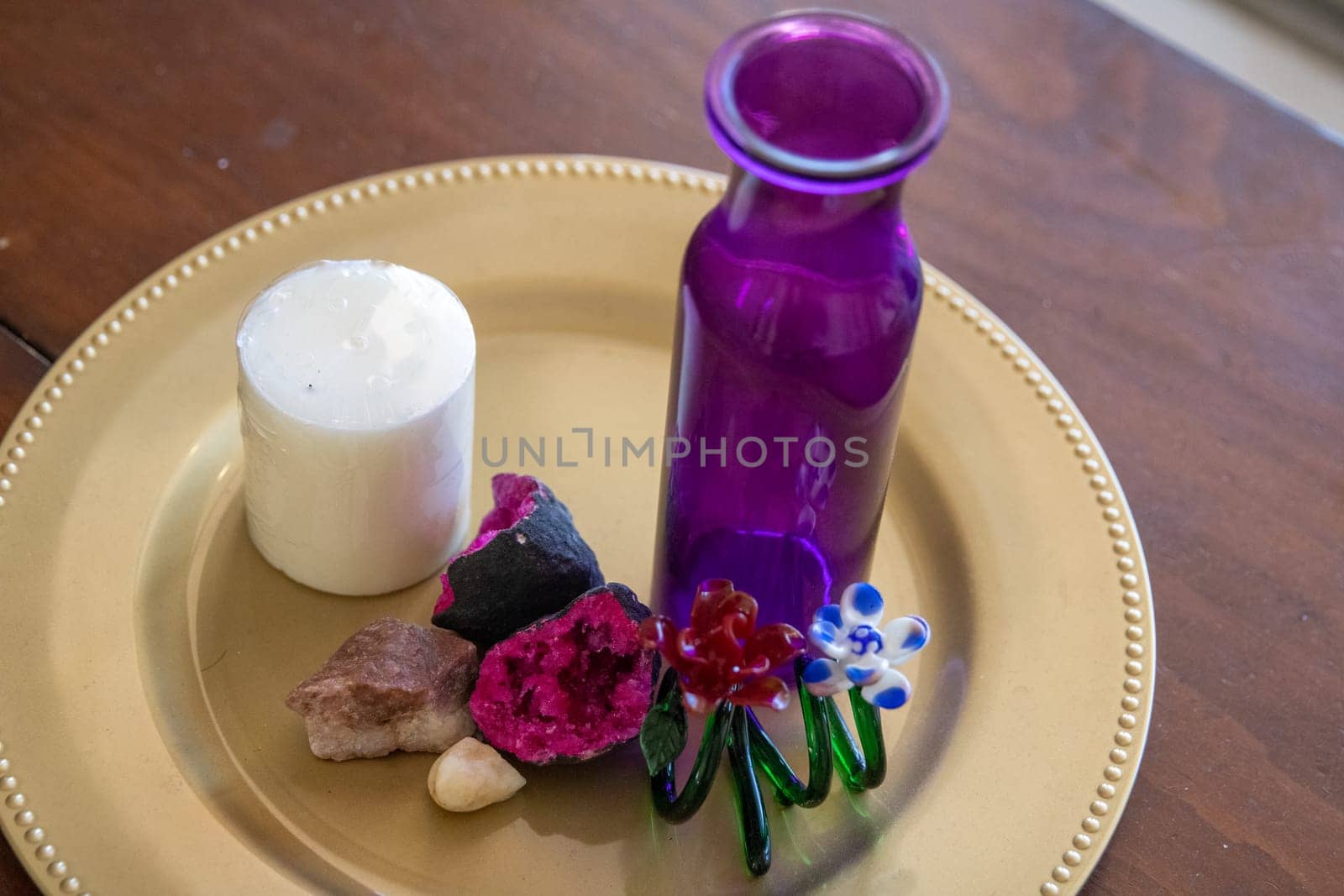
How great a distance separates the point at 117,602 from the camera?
545 millimetres

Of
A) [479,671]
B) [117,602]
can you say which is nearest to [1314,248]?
[479,671]

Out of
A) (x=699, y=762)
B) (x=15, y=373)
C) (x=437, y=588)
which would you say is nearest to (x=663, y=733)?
(x=699, y=762)

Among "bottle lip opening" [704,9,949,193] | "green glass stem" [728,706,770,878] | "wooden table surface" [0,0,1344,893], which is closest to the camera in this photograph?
"bottle lip opening" [704,9,949,193]

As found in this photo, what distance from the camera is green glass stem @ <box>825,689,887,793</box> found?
1.60ft

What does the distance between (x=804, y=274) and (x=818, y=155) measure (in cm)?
4

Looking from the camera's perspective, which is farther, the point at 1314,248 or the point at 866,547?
the point at 1314,248

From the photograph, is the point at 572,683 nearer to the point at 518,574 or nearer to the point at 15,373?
the point at 518,574

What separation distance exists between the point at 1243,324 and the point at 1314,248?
0.07 metres

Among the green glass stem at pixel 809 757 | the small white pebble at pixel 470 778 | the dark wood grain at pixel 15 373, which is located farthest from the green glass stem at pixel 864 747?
the dark wood grain at pixel 15 373

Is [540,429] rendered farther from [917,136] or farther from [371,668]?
[917,136]

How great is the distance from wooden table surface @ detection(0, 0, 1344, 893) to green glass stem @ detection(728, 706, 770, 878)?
16 centimetres

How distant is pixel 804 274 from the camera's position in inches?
17.1

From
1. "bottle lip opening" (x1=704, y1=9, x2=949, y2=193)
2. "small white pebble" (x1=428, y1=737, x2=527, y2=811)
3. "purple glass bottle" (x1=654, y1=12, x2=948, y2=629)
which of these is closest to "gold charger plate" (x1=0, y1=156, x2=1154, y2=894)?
"small white pebble" (x1=428, y1=737, x2=527, y2=811)

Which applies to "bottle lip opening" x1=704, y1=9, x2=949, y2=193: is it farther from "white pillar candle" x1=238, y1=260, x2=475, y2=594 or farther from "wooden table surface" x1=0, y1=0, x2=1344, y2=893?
"wooden table surface" x1=0, y1=0, x2=1344, y2=893
